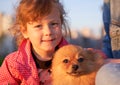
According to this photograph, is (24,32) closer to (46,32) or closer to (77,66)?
(46,32)

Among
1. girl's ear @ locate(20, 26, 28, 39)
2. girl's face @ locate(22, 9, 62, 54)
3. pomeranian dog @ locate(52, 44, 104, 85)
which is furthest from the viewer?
girl's ear @ locate(20, 26, 28, 39)

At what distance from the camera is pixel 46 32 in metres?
1.90

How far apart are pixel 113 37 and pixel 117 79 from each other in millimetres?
1114

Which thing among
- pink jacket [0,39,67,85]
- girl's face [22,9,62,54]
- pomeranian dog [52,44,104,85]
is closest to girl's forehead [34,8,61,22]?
girl's face [22,9,62,54]

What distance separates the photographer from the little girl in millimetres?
1918

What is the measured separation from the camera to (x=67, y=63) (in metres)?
1.63

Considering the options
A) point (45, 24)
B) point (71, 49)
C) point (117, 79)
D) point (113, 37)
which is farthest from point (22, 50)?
point (117, 79)

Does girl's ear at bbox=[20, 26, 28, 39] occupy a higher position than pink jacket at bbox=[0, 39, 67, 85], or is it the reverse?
girl's ear at bbox=[20, 26, 28, 39]

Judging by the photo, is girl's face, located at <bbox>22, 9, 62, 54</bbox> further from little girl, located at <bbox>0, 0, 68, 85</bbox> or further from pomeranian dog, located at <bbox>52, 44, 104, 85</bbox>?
pomeranian dog, located at <bbox>52, 44, 104, 85</bbox>

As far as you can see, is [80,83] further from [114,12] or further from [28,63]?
[114,12]

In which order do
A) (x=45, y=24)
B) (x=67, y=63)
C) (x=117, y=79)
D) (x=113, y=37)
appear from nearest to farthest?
(x=117, y=79) < (x=67, y=63) < (x=45, y=24) < (x=113, y=37)

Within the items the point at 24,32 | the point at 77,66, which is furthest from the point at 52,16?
the point at 77,66

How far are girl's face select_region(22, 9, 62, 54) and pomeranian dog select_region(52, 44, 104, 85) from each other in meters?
0.23

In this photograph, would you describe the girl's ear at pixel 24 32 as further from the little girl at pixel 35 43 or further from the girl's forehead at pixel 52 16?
the girl's forehead at pixel 52 16
